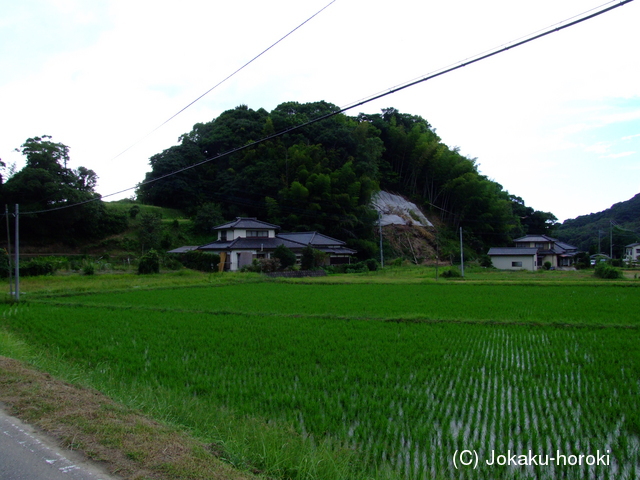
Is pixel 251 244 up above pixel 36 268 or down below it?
above

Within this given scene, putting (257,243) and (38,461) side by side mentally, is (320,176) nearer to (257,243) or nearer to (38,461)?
(257,243)

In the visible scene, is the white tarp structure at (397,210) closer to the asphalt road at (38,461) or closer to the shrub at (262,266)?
the shrub at (262,266)

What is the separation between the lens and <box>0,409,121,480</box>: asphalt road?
2.76m

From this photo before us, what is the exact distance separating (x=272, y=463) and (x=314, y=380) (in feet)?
8.30

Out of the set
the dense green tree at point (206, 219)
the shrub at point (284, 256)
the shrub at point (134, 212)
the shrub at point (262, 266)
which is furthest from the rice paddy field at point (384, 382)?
the shrub at point (134, 212)

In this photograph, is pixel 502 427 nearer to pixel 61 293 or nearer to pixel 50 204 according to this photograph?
pixel 61 293

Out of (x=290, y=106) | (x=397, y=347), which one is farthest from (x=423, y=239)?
(x=397, y=347)

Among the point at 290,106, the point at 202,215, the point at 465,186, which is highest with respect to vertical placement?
the point at 290,106

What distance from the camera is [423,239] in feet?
151

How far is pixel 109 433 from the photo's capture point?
3.35 metres

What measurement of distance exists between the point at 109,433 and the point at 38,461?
499 mm

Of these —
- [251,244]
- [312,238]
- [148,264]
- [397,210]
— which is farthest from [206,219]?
[397,210]

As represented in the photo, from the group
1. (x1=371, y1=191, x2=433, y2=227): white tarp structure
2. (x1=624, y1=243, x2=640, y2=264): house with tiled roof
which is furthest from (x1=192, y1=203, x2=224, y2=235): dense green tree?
(x1=624, y1=243, x2=640, y2=264): house with tiled roof

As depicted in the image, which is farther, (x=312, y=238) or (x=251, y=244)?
(x=312, y=238)
